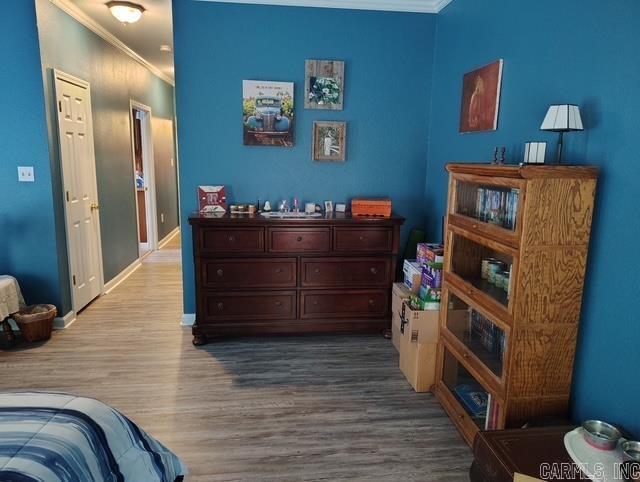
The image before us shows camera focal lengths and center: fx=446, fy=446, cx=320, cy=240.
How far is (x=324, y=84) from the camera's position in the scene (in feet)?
11.6

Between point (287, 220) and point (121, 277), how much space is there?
278 cm

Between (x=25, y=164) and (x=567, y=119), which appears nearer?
(x=567, y=119)

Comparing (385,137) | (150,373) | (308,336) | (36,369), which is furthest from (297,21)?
(36,369)

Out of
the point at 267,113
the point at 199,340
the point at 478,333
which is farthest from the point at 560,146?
the point at 199,340

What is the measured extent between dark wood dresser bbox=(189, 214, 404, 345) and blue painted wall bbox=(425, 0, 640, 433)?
132 centimetres

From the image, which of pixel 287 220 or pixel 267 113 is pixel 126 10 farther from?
pixel 287 220

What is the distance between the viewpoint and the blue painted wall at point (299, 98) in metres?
3.42

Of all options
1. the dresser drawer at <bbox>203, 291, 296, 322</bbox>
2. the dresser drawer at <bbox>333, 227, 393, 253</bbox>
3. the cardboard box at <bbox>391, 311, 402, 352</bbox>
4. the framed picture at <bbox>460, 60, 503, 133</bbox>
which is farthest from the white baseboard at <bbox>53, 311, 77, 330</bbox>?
the framed picture at <bbox>460, 60, 503, 133</bbox>

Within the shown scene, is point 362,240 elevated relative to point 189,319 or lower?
elevated

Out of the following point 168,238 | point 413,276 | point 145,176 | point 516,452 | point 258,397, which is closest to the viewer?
point 516,452

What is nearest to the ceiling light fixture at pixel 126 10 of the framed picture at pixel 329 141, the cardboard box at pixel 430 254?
the framed picture at pixel 329 141

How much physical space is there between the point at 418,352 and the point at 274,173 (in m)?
1.82

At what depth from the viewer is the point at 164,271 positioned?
18.0ft

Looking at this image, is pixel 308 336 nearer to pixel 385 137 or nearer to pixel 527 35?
pixel 385 137
